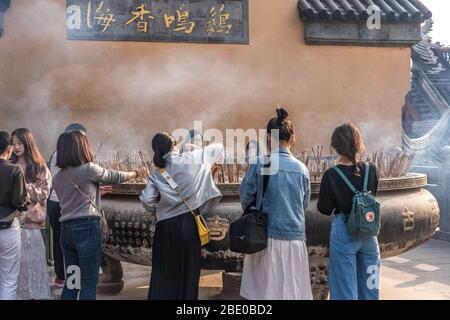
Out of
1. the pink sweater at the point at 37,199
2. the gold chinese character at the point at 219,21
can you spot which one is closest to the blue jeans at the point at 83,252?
the pink sweater at the point at 37,199

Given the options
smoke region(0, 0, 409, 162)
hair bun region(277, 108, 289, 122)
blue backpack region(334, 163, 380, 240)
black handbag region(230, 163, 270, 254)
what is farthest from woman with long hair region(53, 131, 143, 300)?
smoke region(0, 0, 409, 162)

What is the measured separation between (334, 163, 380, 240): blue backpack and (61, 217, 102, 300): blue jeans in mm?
1546

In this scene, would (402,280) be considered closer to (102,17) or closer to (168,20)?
(168,20)

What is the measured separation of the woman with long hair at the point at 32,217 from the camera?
13.6ft

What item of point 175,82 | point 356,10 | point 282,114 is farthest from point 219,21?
point 282,114

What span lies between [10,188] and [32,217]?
59cm

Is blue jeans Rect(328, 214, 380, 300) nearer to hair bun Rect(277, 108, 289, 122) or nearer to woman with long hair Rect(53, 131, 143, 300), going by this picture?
hair bun Rect(277, 108, 289, 122)

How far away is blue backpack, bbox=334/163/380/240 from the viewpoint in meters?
3.16

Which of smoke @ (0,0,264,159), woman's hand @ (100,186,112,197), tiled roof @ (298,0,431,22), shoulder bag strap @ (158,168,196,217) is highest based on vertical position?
tiled roof @ (298,0,431,22)

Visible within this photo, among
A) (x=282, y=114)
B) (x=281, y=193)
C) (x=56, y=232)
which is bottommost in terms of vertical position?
(x=56, y=232)

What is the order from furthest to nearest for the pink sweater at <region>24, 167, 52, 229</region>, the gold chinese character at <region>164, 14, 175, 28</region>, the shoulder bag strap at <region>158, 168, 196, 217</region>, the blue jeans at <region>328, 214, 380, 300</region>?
1. the gold chinese character at <region>164, 14, 175, 28</region>
2. the pink sweater at <region>24, 167, 52, 229</region>
3. the shoulder bag strap at <region>158, 168, 196, 217</region>
4. the blue jeans at <region>328, 214, 380, 300</region>

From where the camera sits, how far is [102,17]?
6328 mm

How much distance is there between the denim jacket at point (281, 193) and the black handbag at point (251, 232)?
0.03 metres
